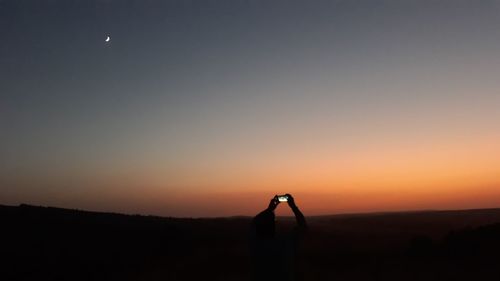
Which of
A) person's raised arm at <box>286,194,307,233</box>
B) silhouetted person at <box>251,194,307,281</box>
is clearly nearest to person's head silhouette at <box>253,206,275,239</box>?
silhouetted person at <box>251,194,307,281</box>

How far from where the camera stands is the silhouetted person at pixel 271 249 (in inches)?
239

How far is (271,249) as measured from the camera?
6.09 meters

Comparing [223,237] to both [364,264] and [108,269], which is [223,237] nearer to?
[108,269]

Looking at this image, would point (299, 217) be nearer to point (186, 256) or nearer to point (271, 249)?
point (271, 249)

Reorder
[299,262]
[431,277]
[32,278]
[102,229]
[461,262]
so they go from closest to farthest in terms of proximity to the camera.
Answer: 1. [431,277]
2. [461,262]
3. [299,262]
4. [32,278]
5. [102,229]

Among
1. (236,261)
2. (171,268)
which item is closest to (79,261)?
(171,268)

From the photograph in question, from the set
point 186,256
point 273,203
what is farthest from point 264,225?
point 186,256

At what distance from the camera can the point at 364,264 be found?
19.3 metres

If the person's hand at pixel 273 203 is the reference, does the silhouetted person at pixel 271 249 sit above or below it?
below

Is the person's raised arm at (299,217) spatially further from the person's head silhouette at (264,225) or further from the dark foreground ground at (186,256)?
the dark foreground ground at (186,256)

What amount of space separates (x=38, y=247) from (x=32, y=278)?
5808mm

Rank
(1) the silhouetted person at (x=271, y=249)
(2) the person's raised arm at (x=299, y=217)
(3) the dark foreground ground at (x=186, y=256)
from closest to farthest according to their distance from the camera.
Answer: (1) the silhouetted person at (x=271, y=249), (2) the person's raised arm at (x=299, y=217), (3) the dark foreground ground at (x=186, y=256)

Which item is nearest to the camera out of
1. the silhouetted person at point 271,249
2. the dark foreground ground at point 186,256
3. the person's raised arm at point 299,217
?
the silhouetted person at point 271,249

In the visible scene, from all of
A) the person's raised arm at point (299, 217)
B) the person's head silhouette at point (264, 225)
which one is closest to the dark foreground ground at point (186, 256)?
the person's raised arm at point (299, 217)
